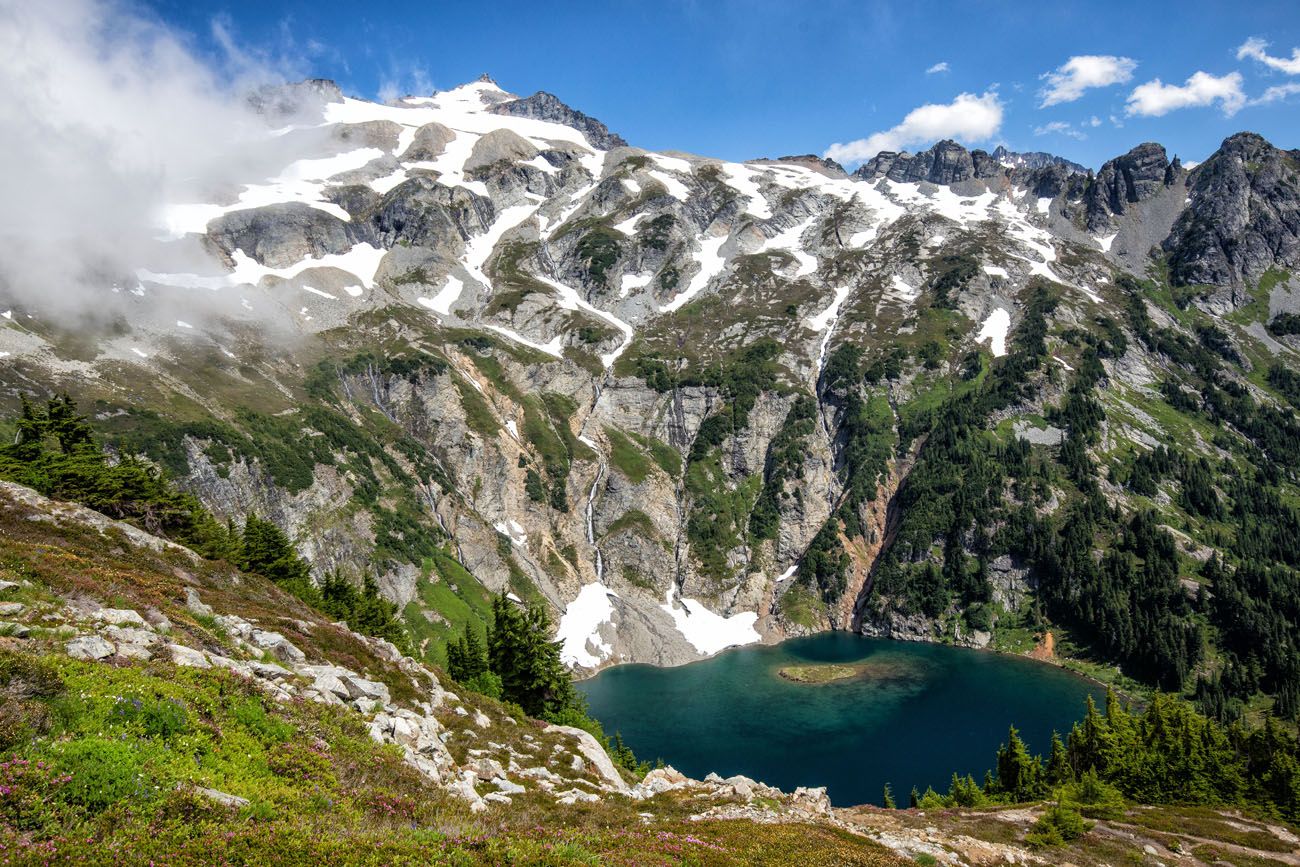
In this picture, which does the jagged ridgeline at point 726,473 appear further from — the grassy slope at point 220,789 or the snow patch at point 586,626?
the grassy slope at point 220,789

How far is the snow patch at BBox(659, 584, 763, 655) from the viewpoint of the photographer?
13725cm

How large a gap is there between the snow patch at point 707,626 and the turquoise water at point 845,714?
8.35 meters

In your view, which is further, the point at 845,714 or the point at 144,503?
the point at 845,714

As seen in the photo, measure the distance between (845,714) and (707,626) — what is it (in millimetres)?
51467

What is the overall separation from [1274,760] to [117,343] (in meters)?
180

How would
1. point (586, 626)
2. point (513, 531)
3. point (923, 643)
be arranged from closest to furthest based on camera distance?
point (586, 626)
point (923, 643)
point (513, 531)

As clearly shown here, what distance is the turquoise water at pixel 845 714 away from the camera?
250ft

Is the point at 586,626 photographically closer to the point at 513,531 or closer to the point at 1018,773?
the point at 513,531

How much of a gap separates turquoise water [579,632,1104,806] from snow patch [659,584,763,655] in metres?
8.35

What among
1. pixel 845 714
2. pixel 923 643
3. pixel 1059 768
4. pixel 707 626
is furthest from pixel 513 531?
pixel 1059 768

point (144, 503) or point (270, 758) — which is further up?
point (144, 503)

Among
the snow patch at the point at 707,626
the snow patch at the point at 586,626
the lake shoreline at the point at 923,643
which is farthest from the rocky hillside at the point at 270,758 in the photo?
the snow patch at the point at 707,626

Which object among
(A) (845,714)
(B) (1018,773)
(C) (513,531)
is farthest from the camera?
(C) (513,531)

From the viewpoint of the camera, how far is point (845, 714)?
93625 mm
